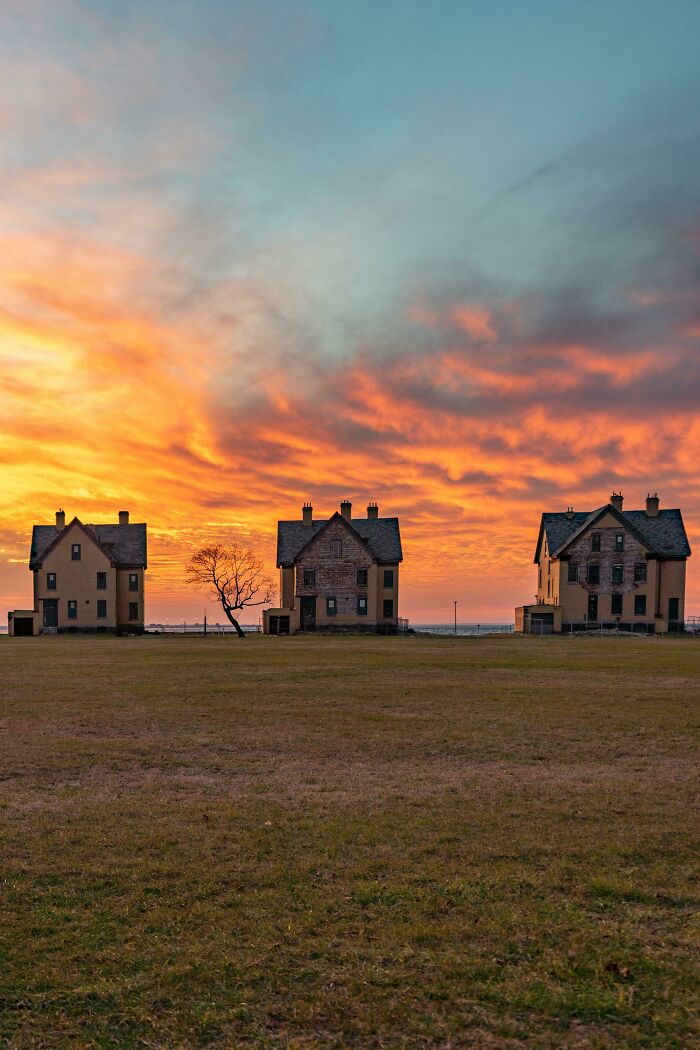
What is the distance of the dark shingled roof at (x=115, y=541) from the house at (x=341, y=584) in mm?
16681

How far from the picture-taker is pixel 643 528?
71250 millimetres

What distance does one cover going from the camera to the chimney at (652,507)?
237ft

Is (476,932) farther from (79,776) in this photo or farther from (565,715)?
(565,715)

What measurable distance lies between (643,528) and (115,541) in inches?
2227

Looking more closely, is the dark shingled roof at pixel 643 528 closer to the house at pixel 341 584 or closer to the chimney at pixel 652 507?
the chimney at pixel 652 507

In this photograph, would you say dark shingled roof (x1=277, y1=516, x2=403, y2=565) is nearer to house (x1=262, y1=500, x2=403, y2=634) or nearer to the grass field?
house (x1=262, y1=500, x2=403, y2=634)

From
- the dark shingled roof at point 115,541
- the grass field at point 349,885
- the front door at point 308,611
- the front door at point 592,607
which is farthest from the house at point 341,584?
the grass field at point 349,885

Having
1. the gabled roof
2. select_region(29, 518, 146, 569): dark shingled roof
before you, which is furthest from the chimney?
select_region(29, 518, 146, 569): dark shingled roof

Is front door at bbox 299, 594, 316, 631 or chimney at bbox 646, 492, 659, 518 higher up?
chimney at bbox 646, 492, 659, 518

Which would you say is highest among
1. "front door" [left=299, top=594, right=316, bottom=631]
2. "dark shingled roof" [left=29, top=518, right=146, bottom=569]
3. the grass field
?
"dark shingled roof" [left=29, top=518, right=146, bottom=569]

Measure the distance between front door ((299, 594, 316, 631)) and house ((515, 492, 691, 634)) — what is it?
2148 cm

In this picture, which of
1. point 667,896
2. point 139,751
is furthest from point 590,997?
point 139,751

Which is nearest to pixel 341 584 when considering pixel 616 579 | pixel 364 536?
pixel 364 536

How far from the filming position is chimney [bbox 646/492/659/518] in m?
72.2
